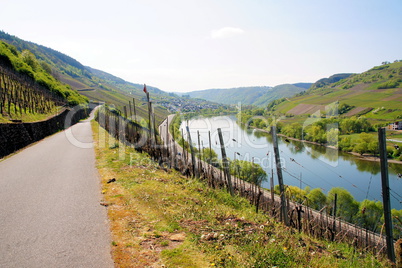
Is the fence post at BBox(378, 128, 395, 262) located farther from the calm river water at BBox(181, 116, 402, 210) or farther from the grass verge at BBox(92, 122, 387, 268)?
the calm river water at BBox(181, 116, 402, 210)

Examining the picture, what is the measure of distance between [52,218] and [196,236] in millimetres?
3412

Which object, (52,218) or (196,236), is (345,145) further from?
(52,218)

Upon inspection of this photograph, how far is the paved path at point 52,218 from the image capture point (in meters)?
4.25

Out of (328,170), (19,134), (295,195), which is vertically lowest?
(328,170)

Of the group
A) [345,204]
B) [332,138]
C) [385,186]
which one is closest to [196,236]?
[385,186]

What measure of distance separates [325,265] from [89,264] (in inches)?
161

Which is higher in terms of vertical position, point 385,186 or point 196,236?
point 385,186

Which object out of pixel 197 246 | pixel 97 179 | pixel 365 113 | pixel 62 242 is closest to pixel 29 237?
pixel 62 242

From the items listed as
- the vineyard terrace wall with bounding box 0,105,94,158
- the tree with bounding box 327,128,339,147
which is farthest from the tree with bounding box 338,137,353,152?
the vineyard terrace wall with bounding box 0,105,94,158

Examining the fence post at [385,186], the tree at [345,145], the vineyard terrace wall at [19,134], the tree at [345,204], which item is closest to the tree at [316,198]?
the tree at [345,204]

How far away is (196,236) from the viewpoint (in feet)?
16.7

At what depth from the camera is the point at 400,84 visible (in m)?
150

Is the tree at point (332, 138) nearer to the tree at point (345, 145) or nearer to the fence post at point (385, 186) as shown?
the tree at point (345, 145)

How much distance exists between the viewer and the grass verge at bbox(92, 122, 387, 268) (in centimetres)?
428
